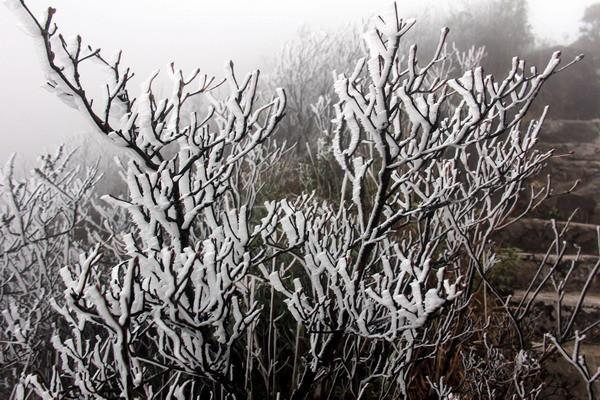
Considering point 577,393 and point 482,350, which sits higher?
point 482,350

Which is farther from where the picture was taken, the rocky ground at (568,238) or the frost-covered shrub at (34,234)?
the rocky ground at (568,238)

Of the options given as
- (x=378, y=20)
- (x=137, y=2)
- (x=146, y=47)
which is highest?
(x=137, y=2)

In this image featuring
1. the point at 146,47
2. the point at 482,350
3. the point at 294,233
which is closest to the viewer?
the point at 294,233

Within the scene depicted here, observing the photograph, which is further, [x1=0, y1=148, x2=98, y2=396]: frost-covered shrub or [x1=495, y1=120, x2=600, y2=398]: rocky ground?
[x1=495, y1=120, x2=600, y2=398]: rocky ground

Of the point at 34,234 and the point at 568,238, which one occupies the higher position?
the point at 34,234

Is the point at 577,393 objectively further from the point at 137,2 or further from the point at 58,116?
the point at 137,2

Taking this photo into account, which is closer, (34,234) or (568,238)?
(34,234)

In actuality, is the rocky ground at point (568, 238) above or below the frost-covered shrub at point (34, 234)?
→ below

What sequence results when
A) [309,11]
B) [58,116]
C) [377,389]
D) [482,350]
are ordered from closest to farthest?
[377,389], [482,350], [58,116], [309,11]

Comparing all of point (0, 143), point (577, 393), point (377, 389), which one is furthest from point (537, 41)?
point (0, 143)

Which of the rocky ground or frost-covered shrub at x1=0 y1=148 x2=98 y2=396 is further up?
frost-covered shrub at x1=0 y1=148 x2=98 y2=396

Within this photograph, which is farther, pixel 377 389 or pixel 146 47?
pixel 146 47

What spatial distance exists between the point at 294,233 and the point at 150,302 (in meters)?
0.48

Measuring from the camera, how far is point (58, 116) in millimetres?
11719
